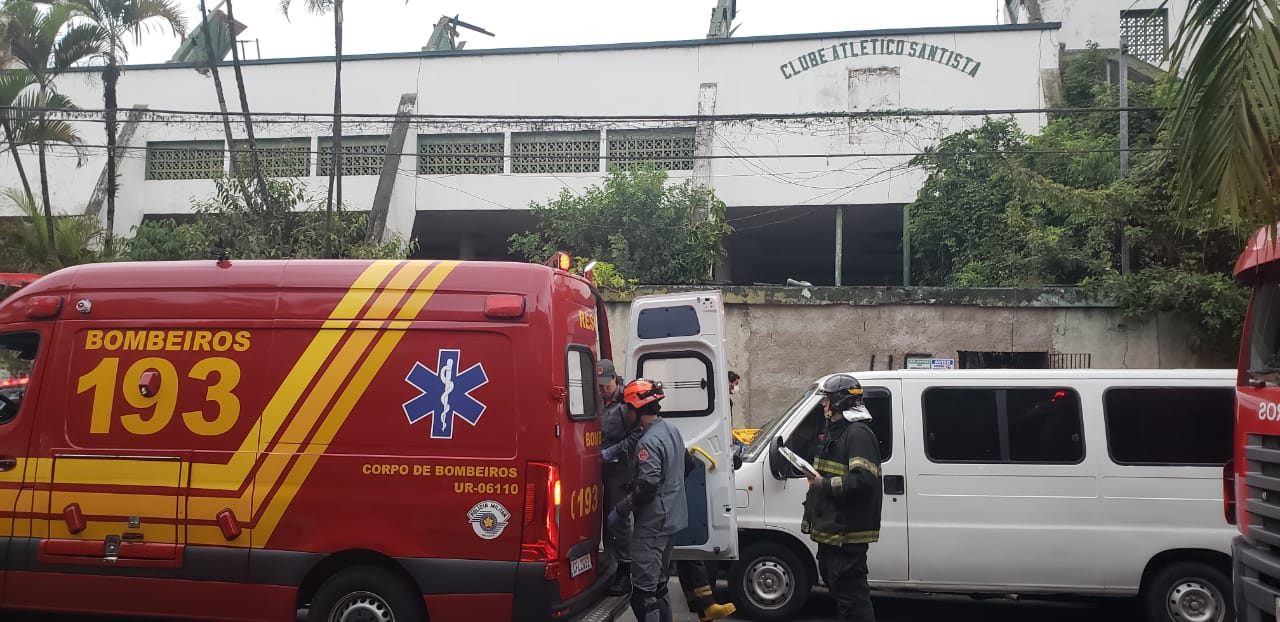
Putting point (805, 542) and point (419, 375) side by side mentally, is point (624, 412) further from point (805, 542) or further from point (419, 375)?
point (805, 542)

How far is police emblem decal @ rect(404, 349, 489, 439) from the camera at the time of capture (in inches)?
209

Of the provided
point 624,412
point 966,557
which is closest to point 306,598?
point 624,412

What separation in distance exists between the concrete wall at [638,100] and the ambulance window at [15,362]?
1426 cm

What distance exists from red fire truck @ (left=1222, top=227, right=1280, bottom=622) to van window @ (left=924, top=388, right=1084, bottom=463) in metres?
1.72

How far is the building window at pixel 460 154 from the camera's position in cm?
2048

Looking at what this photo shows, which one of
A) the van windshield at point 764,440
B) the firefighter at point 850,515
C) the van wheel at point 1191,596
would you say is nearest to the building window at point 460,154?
the van windshield at point 764,440

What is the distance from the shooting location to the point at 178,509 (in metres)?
5.48

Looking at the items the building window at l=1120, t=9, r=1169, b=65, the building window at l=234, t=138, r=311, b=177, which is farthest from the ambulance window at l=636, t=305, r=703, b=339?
the building window at l=1120, t=9, r=1169, b=65

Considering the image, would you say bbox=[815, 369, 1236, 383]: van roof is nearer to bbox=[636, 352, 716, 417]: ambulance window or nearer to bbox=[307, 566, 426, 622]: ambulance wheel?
bbox=[636, 352, 716, 417]: ambulance window

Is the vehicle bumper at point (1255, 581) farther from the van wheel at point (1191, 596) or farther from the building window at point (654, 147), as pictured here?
the building window at point (654, 147)

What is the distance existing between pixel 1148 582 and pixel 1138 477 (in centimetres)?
76

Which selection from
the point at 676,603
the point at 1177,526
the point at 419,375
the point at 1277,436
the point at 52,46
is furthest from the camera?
the point at 52,46

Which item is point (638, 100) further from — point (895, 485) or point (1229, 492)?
point (1229, 492)

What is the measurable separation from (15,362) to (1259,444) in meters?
7.28
